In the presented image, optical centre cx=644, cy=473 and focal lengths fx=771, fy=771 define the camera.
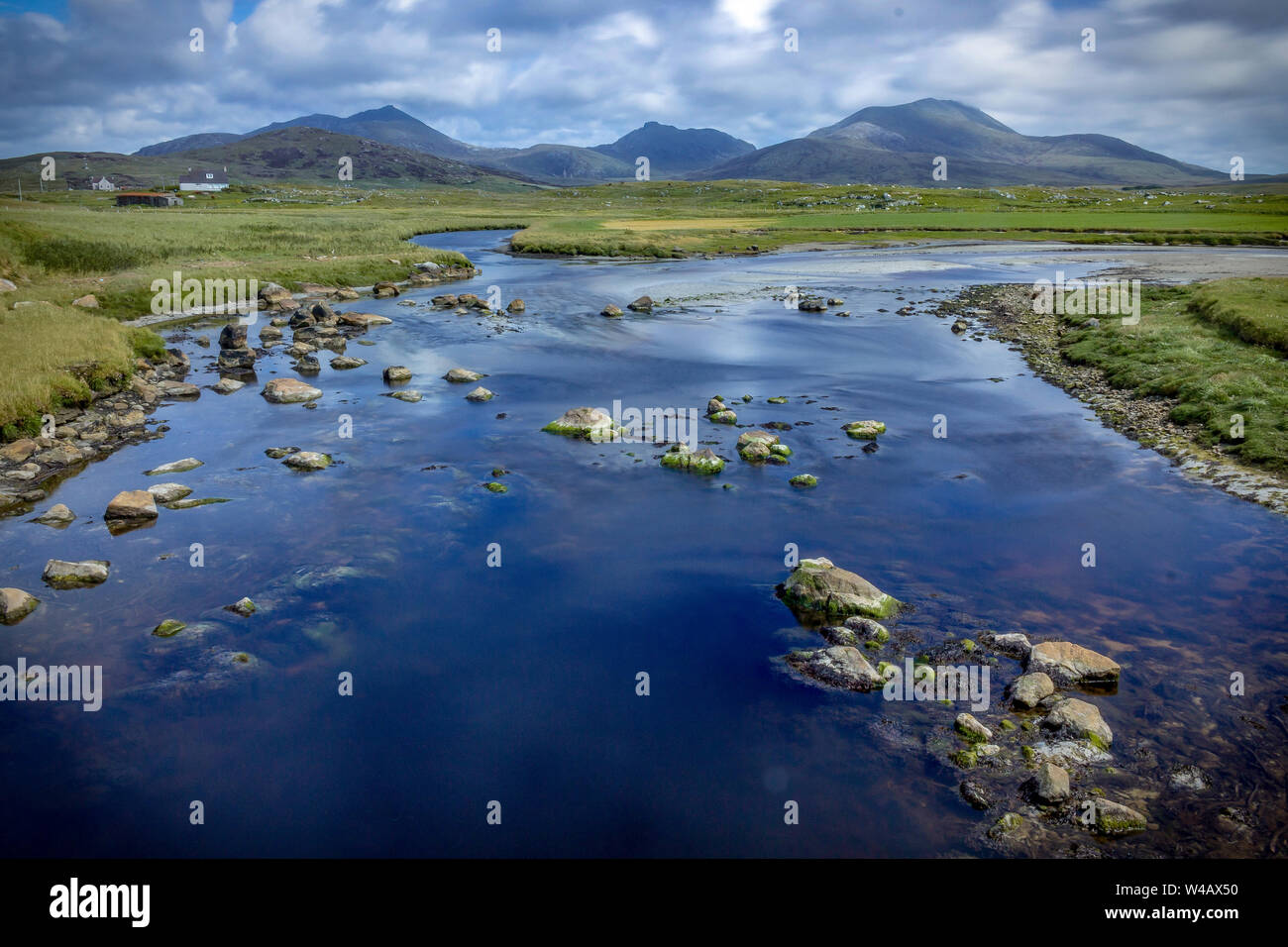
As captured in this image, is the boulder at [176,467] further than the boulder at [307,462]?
No

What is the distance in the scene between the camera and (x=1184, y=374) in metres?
33.6

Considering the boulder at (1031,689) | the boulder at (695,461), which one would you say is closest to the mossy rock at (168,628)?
the boulder at (695,461)

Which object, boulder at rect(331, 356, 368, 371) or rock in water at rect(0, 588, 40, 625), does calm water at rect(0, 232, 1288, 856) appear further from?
boulder at rect(331, 356, 368, 371)

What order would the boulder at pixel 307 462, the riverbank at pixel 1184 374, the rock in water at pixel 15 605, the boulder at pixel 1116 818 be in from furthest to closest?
the boulder at pixel 307 462
the riverbank at pixel 1184 374
the rock in water at pixel 15 605
the boulder at pixel 1116 818

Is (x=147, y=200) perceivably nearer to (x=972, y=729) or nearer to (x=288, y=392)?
(x=288, y=392)

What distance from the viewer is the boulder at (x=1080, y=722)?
13.3 m

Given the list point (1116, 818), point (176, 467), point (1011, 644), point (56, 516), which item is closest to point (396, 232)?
point (176, 467)

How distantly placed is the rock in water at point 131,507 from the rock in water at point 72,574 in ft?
10.2

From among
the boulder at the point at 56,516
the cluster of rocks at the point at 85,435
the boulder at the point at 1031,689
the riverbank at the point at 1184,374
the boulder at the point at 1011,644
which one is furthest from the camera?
the riverbank at the point at 1184,374

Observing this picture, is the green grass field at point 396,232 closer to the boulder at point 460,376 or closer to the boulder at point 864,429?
the boulder at point 460,376

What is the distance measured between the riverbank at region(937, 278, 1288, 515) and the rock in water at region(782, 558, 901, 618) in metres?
13.8

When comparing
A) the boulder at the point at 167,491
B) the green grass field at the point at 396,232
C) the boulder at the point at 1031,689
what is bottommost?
the boulder at the point at 1031,689
